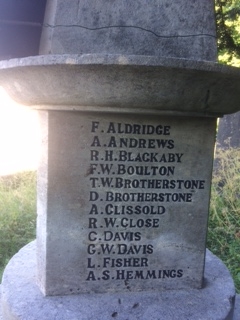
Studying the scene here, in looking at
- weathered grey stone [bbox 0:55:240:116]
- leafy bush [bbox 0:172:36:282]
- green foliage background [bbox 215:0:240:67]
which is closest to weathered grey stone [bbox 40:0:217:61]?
weathered grey stone [bbox 0:55:240:116]

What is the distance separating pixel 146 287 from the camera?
2195mm

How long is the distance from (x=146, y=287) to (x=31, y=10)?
153 cm

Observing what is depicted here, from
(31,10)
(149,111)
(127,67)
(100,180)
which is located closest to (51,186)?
(100,180)

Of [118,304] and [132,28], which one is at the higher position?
[132,28]

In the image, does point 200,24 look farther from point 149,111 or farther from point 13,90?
point 13,90

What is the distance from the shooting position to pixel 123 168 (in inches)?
81.4

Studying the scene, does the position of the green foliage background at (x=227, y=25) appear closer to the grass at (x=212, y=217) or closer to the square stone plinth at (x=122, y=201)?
the grass at (x=212, y=217)

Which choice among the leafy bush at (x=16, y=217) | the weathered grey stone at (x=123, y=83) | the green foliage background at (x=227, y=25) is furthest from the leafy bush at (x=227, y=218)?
the weathered grey stone at (x=123, y=83)

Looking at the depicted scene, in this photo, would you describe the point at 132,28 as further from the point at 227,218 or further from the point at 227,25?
the point at 227,25

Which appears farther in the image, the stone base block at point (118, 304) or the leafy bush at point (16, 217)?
the leafy bush at point (16, 217)

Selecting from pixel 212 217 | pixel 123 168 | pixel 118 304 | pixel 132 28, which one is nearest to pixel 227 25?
pixel 212 217

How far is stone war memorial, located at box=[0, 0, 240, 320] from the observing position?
1.79m

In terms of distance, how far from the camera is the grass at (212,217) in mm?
4145

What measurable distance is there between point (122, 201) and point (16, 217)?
9.27ft
